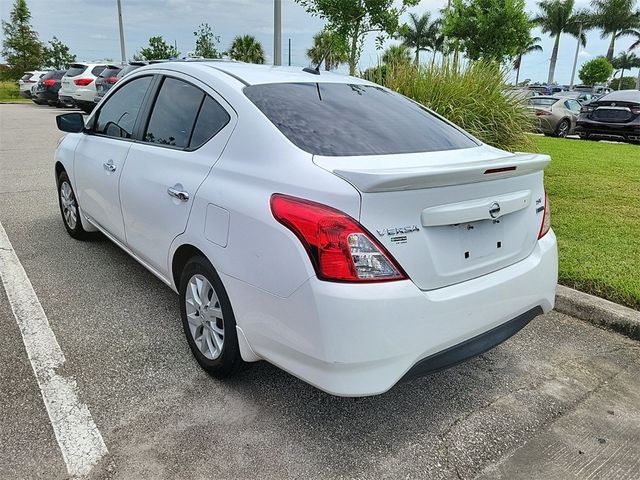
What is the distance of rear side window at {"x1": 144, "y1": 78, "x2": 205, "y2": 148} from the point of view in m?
3.03

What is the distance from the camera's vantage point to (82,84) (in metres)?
18.5

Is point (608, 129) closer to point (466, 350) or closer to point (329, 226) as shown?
point (466, 350)

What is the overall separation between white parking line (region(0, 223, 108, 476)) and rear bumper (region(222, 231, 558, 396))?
0.83 meters

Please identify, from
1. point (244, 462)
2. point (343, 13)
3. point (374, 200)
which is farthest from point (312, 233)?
point (343, 13)

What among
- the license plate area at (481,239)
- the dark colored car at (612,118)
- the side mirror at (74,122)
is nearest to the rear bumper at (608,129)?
the dark colored car at (612,118)

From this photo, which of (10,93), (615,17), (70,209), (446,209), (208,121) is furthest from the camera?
(615,17)

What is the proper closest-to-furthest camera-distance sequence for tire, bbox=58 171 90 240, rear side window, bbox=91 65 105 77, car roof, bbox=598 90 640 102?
tire, bbox=58 171 90 240, car roof, bbox=598 90 640 102, rear side window, bbox=91 65 105 77

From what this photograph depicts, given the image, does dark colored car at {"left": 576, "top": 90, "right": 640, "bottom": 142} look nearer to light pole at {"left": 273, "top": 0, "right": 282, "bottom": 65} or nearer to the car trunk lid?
light pole at {"left": 273, "top": 0, "right": 282, "bottom": 65}

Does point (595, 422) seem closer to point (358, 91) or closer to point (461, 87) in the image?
point (358, 91)

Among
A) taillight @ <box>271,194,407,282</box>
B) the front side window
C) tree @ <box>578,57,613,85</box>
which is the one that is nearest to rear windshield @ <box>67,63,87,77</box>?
the front side window

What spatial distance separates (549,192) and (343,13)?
7.98 m

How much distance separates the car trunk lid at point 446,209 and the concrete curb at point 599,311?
1.30 m

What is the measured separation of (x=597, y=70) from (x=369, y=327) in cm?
6627

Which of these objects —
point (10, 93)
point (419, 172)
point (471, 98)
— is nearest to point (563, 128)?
point (471, 98)
